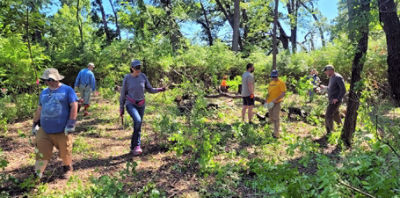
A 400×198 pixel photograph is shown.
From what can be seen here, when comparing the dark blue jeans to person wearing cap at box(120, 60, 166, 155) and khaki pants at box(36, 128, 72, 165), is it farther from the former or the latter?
khaki pants at box(36, 128, 72, 165)

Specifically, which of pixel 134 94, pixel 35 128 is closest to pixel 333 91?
pixel 134 94

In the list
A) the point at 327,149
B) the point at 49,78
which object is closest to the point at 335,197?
the point at 49,78

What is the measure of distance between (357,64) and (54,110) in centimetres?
542

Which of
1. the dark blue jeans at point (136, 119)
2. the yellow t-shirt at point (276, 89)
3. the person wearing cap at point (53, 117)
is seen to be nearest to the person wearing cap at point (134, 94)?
the dark blue jeans at point (136, 119)

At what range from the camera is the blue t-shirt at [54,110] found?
13.0ft

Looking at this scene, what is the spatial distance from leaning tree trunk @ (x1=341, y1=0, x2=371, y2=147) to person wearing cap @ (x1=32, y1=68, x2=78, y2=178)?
455 centimetres

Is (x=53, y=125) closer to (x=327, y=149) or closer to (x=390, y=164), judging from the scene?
(x=390, y=164)

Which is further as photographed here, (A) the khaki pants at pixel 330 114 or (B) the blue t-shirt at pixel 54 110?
(A) the khaki pants at pixel 330 114

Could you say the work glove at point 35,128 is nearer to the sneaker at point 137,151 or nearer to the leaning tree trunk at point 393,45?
the sneaker at point 137,151

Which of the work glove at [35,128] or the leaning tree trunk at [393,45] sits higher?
the leaning tree trunk at [393,45]

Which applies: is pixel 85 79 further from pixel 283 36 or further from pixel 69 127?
pixel 283 36

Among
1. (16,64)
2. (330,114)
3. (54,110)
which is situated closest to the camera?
(54,110)

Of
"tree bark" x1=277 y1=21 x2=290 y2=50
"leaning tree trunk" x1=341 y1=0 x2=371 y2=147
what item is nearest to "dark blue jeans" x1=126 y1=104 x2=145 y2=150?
"leaning tree trunk" x1=341 y1=0 x2=371 y2=147

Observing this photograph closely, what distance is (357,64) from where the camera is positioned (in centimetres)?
534
